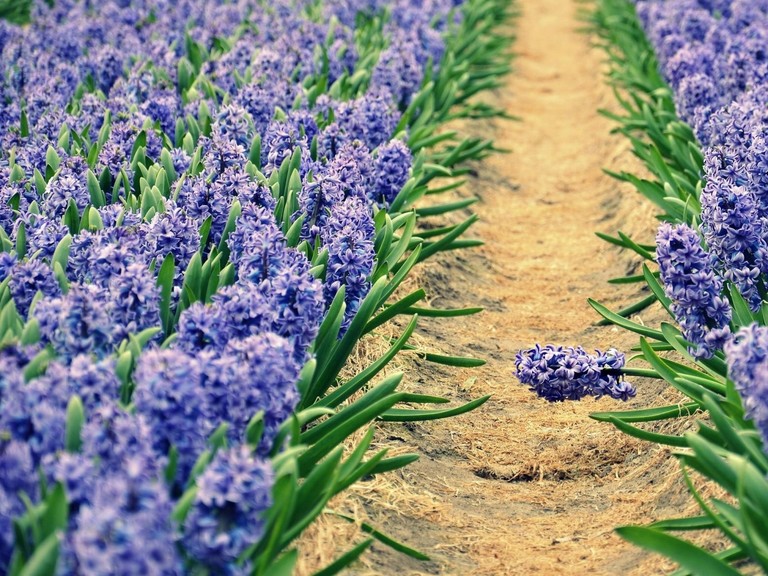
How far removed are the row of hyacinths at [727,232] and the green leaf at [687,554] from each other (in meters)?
0.41

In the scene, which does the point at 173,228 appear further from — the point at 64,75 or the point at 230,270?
the point at 64,75

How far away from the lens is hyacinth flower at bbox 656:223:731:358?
12.8ft

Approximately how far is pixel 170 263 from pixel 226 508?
1.46m


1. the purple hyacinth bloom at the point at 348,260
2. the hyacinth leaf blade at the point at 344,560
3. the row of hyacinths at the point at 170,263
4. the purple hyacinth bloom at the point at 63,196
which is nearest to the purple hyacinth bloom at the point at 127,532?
the row of hyacinths at the point at 170,263

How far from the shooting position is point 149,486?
98.9 inches

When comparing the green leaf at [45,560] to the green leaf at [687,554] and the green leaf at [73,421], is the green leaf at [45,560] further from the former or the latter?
the green leaf at [687,554]

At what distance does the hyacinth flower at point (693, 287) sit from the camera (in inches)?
154

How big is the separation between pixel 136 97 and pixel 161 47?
1.34 meters

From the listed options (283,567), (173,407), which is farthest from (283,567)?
(173,407)

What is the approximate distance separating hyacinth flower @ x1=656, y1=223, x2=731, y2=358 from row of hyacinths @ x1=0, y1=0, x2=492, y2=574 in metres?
1.19

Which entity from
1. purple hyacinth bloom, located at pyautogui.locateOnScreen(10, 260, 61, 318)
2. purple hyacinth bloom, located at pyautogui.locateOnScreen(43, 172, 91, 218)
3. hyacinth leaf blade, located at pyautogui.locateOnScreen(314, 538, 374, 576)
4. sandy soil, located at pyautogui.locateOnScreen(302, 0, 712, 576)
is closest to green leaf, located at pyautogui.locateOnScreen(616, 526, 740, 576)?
sandy soil, located at pyautogui.locateOnScreen(302, 0, 712, 576)

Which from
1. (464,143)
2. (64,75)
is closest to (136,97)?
(64,75)

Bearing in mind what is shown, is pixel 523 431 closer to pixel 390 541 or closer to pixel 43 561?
pixel 390 541

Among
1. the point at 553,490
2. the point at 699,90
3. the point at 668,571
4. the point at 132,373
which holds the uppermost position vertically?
the point at 132,373
